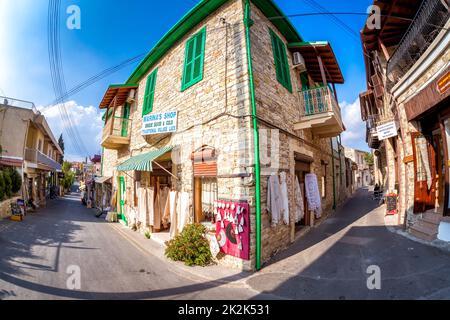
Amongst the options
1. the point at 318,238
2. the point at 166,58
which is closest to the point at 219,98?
the point at 166,58

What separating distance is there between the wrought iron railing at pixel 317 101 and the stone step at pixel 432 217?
4107 mm

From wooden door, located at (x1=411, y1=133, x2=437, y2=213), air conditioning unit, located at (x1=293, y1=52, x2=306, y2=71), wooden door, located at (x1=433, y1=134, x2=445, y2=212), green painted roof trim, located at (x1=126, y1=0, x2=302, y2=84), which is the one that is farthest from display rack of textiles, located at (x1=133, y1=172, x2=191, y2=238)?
wooden door, located at (x1=433, y1=134, x2=445, y2=212)

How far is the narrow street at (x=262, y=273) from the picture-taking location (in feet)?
12.4

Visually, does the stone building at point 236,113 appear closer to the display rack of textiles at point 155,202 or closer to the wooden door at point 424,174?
the display rack of textiles at point 155,202

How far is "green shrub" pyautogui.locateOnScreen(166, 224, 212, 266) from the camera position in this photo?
5.43 metres

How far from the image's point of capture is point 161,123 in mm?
7734

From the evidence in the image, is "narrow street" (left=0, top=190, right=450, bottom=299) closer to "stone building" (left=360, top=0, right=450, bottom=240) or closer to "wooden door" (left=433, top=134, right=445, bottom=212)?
"stone building" (left=360, top=0, right=450, bottom=240)

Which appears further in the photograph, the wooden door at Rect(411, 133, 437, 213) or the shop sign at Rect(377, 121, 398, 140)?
the shop sign at Rect(377, 121, 398, 140)

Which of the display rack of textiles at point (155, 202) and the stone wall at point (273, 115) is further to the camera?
the display rack of textiles at point (155, 202)

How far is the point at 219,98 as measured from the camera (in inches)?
236

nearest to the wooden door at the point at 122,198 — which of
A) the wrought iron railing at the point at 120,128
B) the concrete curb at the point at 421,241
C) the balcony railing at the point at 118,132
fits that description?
the balcony railing at the point at 118,132

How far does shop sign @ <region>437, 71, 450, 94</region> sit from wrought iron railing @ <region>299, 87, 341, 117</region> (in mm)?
2867

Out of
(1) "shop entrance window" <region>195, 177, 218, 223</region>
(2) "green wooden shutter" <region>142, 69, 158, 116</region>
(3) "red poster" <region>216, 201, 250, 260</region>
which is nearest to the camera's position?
(3) "red poster" <region>216, 201, 250, 260</region>
